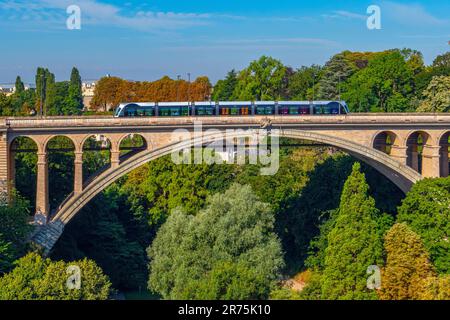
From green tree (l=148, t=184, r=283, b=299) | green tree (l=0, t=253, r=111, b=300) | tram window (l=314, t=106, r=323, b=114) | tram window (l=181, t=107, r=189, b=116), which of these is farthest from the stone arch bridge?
green tree (l=0, t=253, r=111, b=300)

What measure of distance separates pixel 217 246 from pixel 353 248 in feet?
20.9

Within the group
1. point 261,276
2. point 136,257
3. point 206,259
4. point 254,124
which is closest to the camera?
point 261,276

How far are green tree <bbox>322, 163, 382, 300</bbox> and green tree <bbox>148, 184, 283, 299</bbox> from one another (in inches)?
107

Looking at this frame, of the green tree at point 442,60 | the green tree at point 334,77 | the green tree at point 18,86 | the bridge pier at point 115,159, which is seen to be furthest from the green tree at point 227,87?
the bridge pier at point 115,159

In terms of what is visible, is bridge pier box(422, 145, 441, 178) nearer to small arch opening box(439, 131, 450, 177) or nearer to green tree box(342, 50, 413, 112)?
small arch opening box(439, 131, 450, 177)

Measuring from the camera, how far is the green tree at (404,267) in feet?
115

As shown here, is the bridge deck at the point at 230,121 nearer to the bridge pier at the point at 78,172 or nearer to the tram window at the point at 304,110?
the bridge pier at the point at 78,172

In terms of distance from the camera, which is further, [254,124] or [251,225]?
[254,124]

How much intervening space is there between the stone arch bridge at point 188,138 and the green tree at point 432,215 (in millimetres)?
3010

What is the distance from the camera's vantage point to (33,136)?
41750mm

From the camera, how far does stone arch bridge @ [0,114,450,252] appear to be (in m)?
41.7

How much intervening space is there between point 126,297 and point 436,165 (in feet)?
63.1
